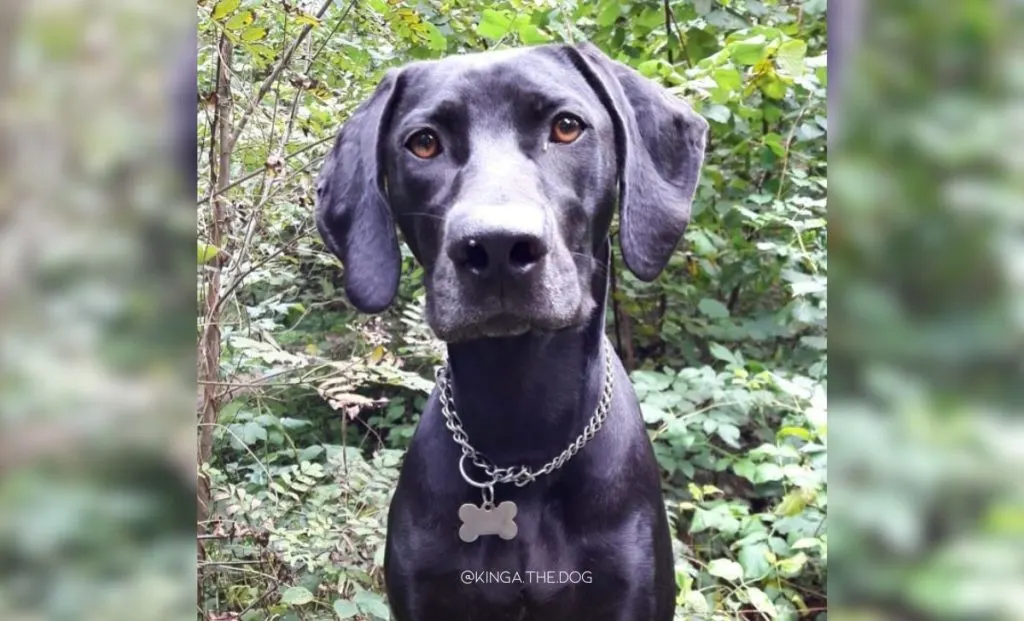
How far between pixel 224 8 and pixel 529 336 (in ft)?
3.37

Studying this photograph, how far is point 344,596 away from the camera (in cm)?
199

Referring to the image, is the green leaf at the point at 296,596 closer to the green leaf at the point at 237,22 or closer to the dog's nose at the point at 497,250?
the dog's nose at the point at 497,250

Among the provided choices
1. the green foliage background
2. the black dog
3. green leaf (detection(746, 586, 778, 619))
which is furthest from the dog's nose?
green leaf (detection(746, 586, 778, 619))

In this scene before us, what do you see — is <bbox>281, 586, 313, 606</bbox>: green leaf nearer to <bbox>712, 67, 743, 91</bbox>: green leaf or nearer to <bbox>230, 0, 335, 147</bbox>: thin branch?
<bbox>230, 0, 335, 147</bbox>: thin branch

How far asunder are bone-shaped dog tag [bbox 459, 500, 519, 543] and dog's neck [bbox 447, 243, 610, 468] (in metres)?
0.09

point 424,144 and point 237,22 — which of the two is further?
point 237,22

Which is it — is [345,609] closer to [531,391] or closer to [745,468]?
[531,391]

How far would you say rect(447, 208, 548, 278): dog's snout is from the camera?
1.37 metres

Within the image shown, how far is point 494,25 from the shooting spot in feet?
6.49

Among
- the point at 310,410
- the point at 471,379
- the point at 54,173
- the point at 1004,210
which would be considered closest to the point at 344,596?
the point at 310,410

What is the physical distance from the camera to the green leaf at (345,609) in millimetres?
1987

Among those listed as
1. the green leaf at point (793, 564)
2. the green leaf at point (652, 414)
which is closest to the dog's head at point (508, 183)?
the green leaf at point (652, 414)

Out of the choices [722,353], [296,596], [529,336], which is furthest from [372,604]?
[722,353]

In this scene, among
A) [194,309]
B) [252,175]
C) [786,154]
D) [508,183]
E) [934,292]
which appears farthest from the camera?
[252,175]
